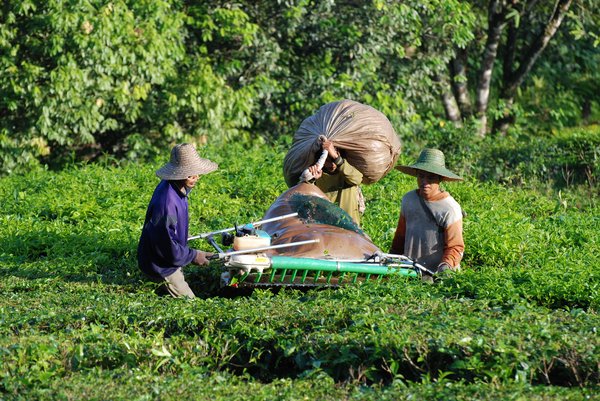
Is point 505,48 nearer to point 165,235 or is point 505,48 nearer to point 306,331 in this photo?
point 165,235

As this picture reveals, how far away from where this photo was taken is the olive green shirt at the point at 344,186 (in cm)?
959

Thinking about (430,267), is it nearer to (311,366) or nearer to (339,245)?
(339,245)

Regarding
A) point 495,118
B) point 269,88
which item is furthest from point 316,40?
point 495,118

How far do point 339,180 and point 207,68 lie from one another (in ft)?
23.6

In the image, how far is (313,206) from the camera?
891cm

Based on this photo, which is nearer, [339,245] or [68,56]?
[339,245]

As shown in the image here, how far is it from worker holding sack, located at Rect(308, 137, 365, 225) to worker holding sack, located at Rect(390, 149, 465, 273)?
781 millimetres

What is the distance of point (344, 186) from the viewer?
973cm

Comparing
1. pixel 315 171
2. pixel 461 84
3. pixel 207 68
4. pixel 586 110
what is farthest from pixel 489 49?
pixel 315 171

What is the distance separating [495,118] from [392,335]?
13.8m

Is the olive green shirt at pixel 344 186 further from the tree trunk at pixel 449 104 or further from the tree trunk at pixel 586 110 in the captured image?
the tree trunk at pixel 586 110

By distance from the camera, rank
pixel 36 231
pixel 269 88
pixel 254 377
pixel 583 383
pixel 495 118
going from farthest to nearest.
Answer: pixel 495 118
pixel 269 88
pixel 36 231
pixel 254 377
pixel 583 383

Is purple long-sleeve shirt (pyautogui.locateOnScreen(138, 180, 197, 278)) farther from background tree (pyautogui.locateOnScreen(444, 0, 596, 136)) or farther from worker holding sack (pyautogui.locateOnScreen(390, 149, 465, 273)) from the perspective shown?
background tree (pyautogui.locateOnScreen(444, 0, 596, 136))

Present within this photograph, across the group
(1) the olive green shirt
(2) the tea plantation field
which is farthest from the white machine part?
(1) the olive green shirt
